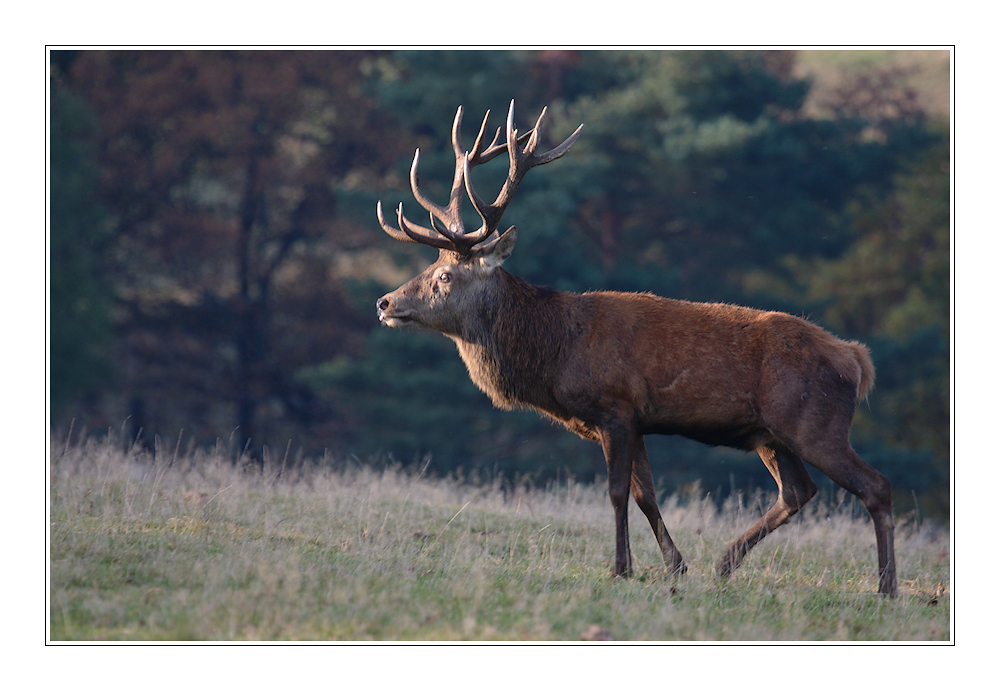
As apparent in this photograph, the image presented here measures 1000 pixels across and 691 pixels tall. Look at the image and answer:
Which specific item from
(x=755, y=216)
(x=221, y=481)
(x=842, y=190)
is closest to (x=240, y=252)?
(x=755, y=216)

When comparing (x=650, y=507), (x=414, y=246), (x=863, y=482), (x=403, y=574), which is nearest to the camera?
(x=403, y=574)

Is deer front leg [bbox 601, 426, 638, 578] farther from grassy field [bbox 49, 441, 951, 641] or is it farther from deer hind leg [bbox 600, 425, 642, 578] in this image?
grassy field [bbox 49, 441, 951, 641]

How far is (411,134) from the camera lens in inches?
1069

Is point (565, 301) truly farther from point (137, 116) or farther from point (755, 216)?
point (137, 116)

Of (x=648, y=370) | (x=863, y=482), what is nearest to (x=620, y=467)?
(x=648, y=370)

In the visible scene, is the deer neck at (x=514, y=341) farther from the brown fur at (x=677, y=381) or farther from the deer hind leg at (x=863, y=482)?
the deer hind leg at (x=863, y=482)

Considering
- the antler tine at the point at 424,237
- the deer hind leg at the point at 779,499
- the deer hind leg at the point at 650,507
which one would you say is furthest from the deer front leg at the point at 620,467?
the antler tine at the point at 424,237

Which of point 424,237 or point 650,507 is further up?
point 424,237

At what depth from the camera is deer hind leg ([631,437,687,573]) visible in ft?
23.5

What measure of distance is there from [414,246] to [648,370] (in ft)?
61.5

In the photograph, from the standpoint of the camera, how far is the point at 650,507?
7273mm

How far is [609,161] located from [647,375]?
57.2ft

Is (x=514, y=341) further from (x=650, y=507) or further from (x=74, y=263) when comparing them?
(x=74, y=263)

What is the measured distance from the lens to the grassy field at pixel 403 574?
5469 millimetres
